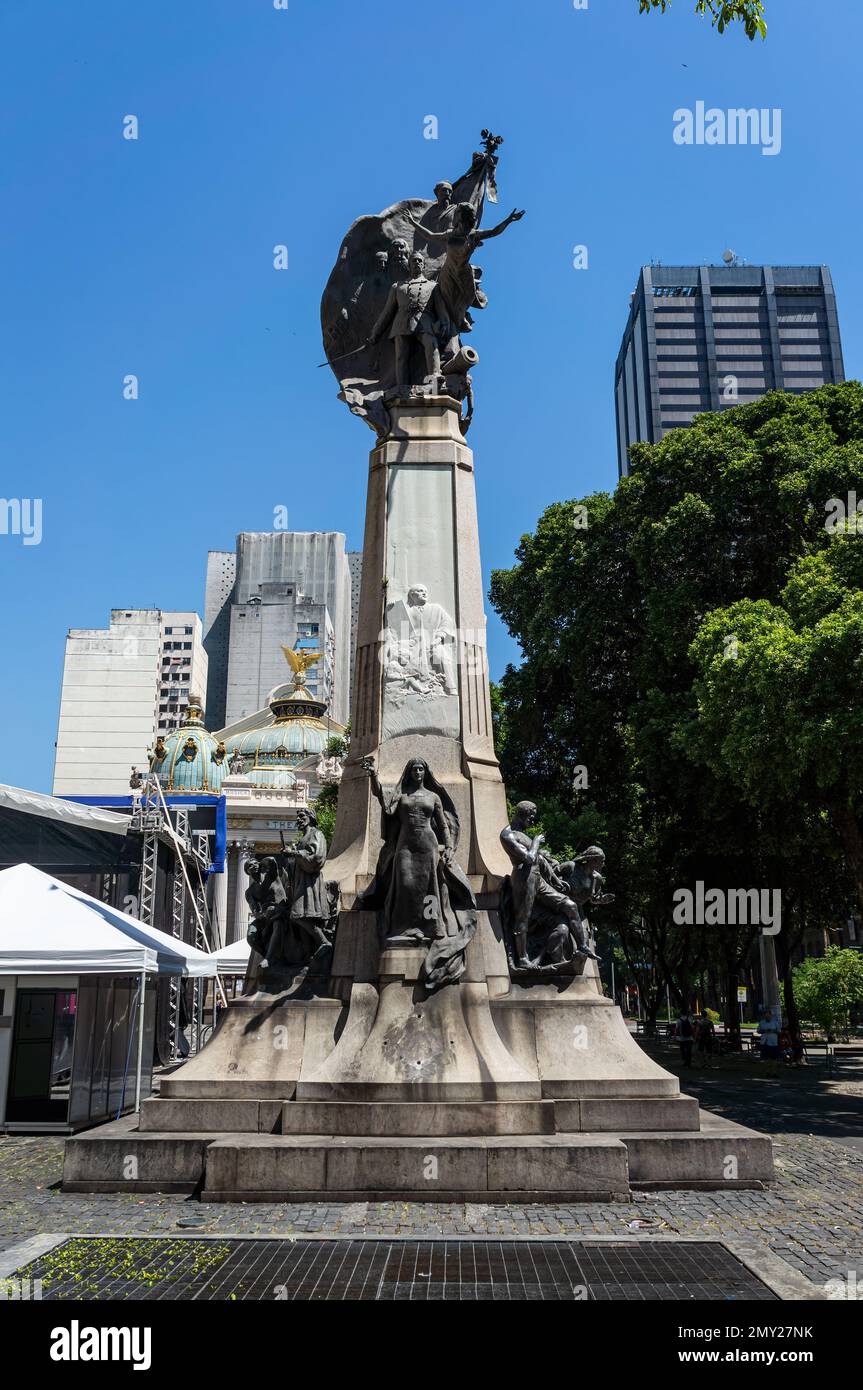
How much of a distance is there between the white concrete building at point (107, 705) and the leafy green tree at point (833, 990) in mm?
76834

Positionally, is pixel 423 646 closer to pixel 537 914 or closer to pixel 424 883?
pixel 424 883

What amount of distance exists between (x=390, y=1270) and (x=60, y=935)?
875 centimetres

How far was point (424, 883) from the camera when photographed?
1080 cm

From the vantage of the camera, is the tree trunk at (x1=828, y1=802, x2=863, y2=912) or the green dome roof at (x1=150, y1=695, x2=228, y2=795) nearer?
the tree trunk at (x1=828, y1=802, x2=863, y2=912)

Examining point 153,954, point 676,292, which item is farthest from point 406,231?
point 676,292

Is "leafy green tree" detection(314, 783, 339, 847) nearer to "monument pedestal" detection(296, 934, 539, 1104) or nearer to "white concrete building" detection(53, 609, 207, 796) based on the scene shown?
"monument pedestal" detection(296, 934, 539, 1104)

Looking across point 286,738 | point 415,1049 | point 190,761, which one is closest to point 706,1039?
point 415,1049

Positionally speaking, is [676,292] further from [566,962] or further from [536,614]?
[566,962]

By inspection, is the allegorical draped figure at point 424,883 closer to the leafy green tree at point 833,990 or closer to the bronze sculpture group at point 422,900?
the bronze sculpture group at point 422,900

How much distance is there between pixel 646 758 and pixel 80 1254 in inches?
739

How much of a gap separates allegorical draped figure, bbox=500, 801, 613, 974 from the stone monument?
24 millimetres

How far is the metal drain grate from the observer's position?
20.5 ft

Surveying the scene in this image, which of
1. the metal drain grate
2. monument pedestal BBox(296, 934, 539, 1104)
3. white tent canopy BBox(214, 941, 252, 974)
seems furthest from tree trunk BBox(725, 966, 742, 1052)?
the metal drain grate

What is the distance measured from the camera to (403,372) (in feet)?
47.7
